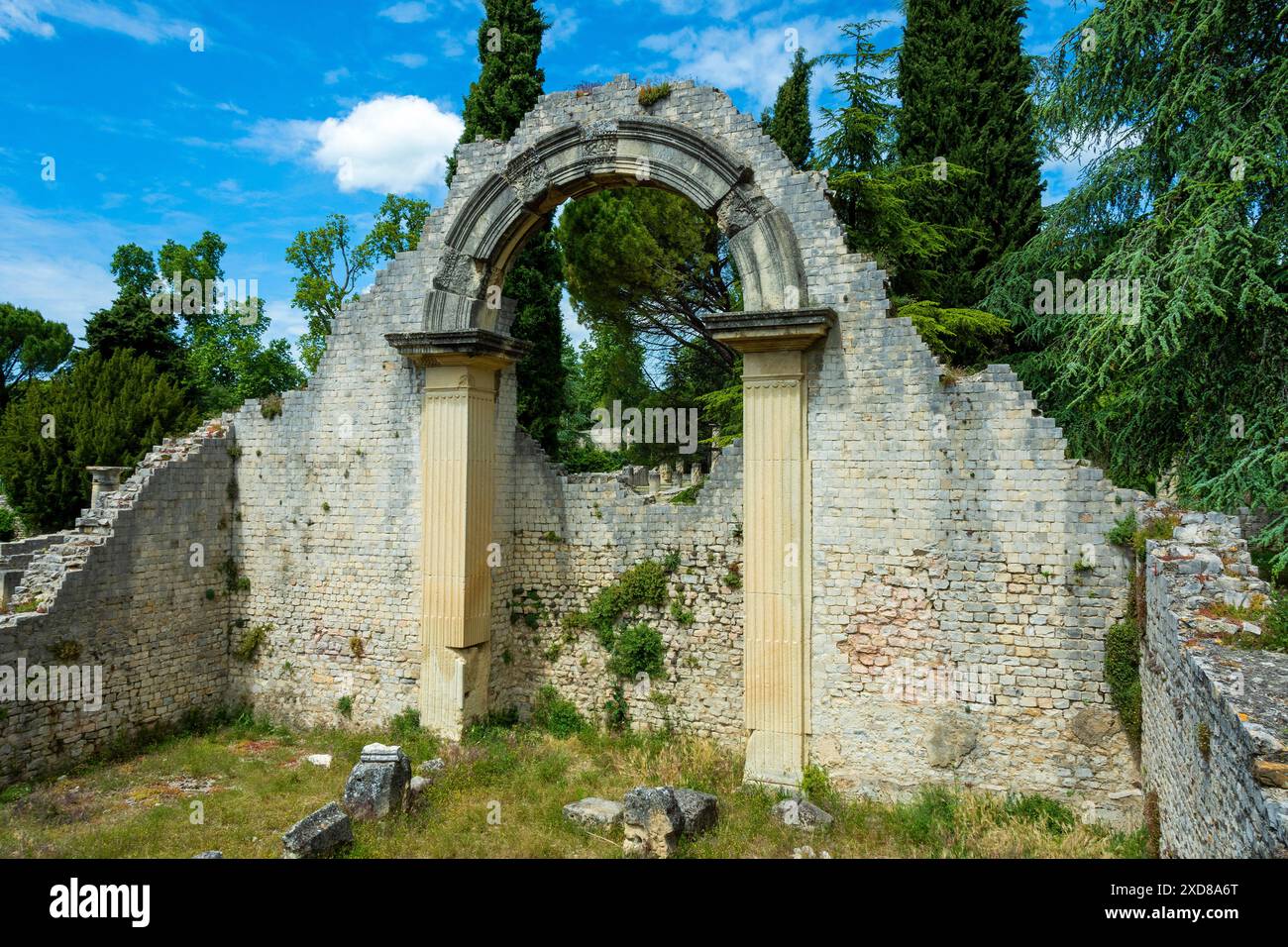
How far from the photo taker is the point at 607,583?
A: 1139 centimetres

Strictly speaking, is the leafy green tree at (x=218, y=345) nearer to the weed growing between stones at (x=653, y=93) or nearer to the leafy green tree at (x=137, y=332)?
the leafy green tree at (x=137, y=332)

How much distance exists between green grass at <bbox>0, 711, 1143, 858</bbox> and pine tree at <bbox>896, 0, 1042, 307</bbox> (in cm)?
1113

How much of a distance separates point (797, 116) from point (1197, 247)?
12.9 m

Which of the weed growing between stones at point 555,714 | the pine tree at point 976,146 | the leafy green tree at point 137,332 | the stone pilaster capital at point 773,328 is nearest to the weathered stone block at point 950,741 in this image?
the stone pilaster capital at point 773,328

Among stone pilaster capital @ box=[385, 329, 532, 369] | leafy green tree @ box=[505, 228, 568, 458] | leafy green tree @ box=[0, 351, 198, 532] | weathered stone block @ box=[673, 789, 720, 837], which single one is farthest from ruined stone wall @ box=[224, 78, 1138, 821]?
leafy green tree @ box=[0, 351, 198, 532]

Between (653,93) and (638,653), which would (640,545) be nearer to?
(638,653)

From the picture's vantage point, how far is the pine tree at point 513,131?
16375 mm

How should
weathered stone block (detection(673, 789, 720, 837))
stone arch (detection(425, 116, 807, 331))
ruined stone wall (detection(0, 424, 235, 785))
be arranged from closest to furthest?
weathered stone block (detection(673, 789, 720, 837)) < stone arch (detection(425, 116, 807, 331)) < ruined stone wall (detection(0, 424, 235, 785))

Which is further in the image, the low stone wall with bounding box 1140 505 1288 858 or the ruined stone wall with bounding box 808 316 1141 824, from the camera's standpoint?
the ruined stone wall with bounding box 808 316 1141 824

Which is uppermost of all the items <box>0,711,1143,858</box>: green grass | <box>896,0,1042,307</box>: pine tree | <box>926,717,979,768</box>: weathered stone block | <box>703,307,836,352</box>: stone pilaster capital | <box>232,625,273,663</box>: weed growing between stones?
<box>896,0,1042,307</box>: pine tree

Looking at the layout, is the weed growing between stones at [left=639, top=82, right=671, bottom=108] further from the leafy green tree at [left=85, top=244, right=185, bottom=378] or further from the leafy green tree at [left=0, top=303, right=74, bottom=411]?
the leafy green tree at [left=0, top=303, right=74, bottom=411]

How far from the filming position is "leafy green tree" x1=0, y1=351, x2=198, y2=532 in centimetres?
2298

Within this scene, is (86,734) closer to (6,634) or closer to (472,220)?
(6,634)

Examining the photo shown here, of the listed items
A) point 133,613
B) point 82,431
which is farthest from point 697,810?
point 82,431
